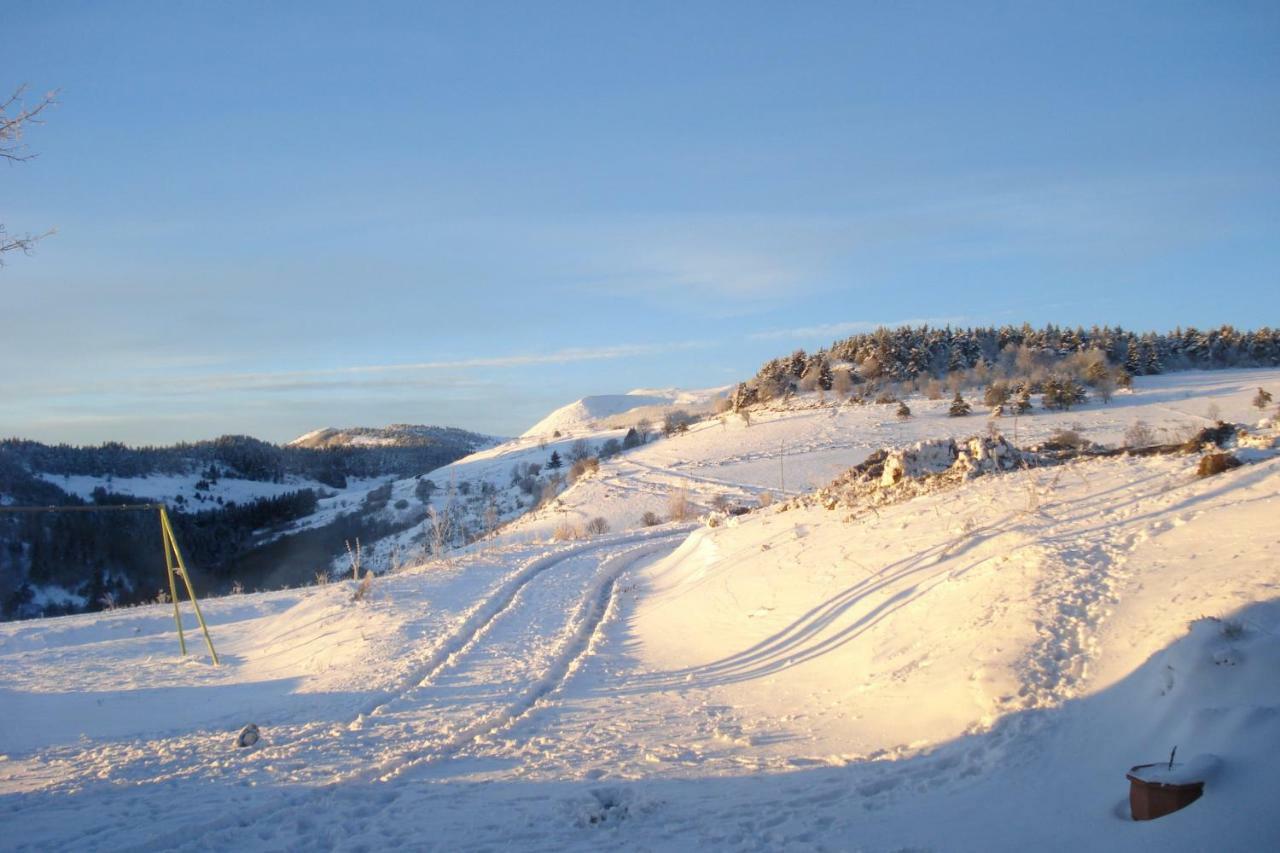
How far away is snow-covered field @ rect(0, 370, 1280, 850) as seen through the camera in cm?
439

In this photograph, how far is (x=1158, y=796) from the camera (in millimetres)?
3584

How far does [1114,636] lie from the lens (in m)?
5.75

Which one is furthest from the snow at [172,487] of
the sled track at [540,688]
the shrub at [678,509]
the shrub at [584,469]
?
the sled track at [540,688]

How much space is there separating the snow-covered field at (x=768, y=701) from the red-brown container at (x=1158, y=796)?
8 cm

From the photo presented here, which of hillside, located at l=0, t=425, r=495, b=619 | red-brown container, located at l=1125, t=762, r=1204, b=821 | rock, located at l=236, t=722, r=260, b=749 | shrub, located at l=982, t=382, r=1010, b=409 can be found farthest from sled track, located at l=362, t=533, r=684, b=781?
shrub, located at l=982, t=382, r=1010, b=409

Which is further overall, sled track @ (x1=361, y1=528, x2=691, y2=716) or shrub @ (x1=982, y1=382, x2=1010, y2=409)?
shrub @ (x1=982, y1=382, x2=1010, y2=409)

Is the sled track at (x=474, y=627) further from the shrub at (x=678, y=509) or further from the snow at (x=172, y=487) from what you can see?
the snow at (x=172, y=487)

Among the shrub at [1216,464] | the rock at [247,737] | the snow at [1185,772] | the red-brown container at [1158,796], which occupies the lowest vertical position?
the rock at [247,737]

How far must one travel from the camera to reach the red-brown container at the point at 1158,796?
11.6ft

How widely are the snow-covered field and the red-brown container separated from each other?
0.26 feet

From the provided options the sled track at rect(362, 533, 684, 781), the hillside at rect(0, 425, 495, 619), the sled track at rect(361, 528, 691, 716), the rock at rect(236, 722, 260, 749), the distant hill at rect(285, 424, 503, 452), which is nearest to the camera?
the sled track at rect(362, 533, 684, 781)

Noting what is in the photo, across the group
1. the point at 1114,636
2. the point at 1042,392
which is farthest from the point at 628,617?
the point at 1042,392

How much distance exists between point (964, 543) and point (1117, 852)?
557 centimetres

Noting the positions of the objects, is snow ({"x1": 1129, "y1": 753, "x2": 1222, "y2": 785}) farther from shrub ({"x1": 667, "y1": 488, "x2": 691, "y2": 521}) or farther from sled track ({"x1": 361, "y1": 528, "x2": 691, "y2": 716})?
shrub ({"x1": 667, "y1": 488, "x2": 691, "y2": 521})
